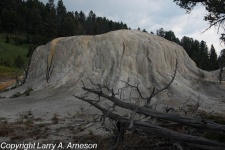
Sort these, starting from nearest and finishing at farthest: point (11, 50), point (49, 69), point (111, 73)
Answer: point (111, 73)
point (49, 69)
point (11, 50)

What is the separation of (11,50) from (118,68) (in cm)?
5148

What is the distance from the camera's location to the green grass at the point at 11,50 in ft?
207

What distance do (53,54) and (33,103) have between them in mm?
6396

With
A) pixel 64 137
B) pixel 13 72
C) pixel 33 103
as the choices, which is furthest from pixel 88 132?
pixel 13 72

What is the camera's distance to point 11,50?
226 ft

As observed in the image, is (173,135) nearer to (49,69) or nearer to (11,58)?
(49,69)

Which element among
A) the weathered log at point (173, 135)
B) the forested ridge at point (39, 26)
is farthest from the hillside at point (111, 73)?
the forested ridge at point (39, 26)

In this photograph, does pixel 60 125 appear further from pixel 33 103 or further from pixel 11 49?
pixel 11 49

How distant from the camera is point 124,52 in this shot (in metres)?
22.8

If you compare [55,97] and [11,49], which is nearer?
[55,97]

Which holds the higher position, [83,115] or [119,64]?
[119,64]

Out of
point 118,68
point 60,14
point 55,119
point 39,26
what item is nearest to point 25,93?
point 118,68

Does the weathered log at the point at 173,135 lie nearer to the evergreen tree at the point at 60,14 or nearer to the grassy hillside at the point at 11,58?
the grassy hillside at the point at 11,58

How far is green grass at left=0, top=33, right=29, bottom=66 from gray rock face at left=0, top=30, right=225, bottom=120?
37206mm
